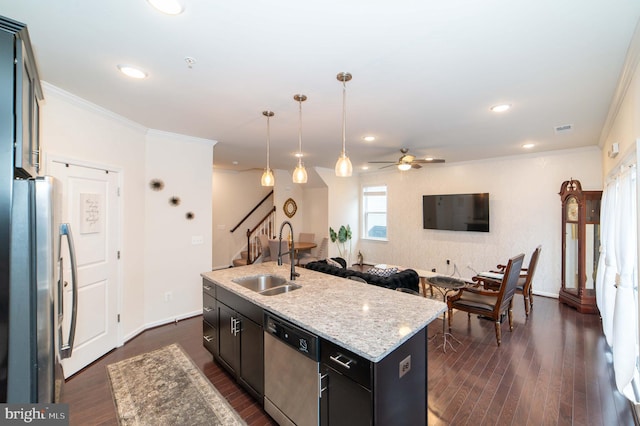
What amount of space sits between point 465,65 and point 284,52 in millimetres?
1351

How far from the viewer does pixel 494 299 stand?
3.46 metres

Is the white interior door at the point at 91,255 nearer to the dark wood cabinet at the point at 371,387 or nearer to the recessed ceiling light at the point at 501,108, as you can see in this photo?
the dark wood cabinet at the point at 371,387

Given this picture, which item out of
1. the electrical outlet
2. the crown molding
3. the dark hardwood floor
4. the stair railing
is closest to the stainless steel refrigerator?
the dark hardwood floor

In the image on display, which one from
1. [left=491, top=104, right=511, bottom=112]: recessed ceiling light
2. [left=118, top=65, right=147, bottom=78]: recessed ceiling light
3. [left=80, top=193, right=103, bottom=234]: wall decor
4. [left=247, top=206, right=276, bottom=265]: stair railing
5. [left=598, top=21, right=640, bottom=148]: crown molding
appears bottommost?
[left=247, top=206, right=276, bottom=265]: stair railing

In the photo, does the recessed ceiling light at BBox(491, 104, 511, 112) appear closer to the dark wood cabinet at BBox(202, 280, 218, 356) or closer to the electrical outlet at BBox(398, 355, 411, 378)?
the electrical outlet at BBox(398, 355, 411, 378)

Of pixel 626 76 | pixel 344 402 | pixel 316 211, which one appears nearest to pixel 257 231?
pixel 316 211

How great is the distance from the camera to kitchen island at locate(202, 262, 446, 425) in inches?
55.5

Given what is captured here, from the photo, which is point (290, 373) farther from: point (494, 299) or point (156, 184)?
point (156, 184)

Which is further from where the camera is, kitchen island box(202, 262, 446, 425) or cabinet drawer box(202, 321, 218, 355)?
cabinet drawer box(202, 321, 218, 355)

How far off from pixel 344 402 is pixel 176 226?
337 centimetres

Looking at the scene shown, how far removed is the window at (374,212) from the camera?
294 inches

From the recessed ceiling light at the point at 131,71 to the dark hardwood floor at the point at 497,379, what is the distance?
2611mm

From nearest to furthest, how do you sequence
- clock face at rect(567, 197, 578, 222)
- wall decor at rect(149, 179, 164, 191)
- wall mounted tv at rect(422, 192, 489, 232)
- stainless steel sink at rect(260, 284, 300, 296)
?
1. stainless steel sink at rect(260, 284, 300, 296)
2. wall decor at rect(149, 179, 164, 191)
3. clock face at rect(567, 197, 578, 222)
4. wall mounted tv at rect(422, 192, 489, 232)

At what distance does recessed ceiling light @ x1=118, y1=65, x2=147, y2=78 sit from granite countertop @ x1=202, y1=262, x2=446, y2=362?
6.22ft
